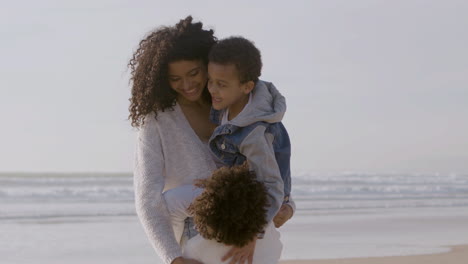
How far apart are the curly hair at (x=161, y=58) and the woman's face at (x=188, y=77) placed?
0.7 inches

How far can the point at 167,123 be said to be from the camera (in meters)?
3.02

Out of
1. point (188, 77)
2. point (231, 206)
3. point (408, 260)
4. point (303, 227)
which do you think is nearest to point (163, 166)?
point (188, 77)

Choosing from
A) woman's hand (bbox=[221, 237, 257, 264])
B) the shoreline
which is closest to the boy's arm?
woman's hand (bbox=[221, 237, 257, 264])

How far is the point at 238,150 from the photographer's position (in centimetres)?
282

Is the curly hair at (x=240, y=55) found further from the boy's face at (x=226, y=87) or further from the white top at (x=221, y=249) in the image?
the white top at (x=221, y=249)

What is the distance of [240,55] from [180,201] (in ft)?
1.82

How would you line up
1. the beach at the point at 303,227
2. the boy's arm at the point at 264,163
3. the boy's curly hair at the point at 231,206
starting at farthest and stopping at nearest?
the beach at the point at 303,227, the boy's arm at the point at 264,163, the boy's curly hair at the point at 231,206

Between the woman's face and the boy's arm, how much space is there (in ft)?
1.07

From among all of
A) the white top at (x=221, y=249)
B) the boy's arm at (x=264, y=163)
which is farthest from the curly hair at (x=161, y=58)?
the white top at (x=221, y=249)

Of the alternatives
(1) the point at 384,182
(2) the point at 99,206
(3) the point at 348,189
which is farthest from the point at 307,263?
(1) the point at 384,182

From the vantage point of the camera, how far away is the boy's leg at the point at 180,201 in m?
2.81

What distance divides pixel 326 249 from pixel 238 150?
17.0 feet

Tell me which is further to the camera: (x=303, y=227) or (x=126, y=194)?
(x=126, y=194)

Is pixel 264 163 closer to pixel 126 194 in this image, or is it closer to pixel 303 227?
pixel 303 227
